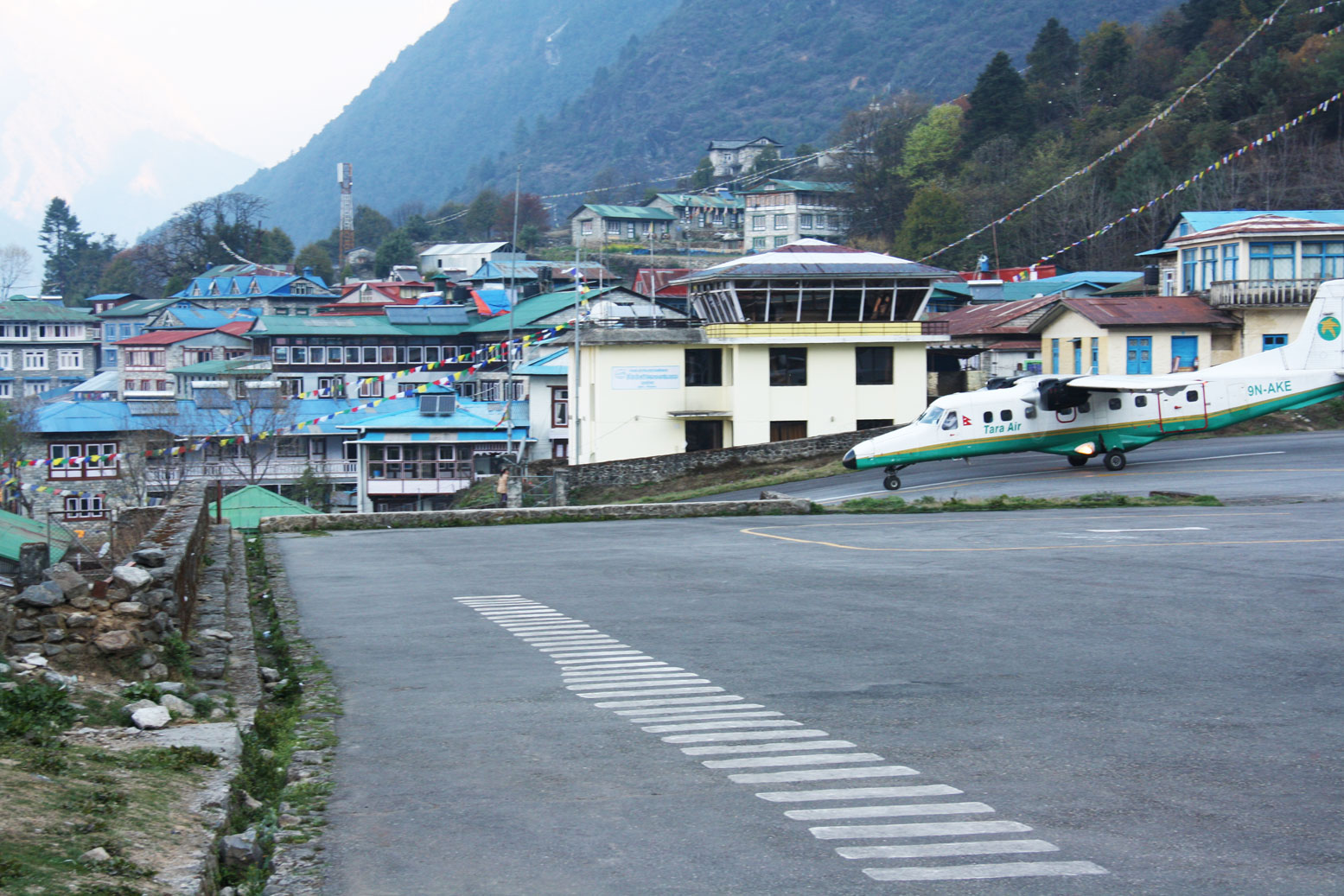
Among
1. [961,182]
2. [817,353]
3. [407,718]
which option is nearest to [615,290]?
[817,353]

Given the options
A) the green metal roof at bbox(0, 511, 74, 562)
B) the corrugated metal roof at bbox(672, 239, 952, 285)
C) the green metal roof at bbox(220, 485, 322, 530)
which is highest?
the corrugated metal roof at bbox(672, 239, 952, 285)

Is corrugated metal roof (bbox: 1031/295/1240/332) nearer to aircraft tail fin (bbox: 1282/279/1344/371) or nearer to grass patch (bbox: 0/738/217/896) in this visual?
aircraft tail fin (bbox: 1282/279/1344/371)

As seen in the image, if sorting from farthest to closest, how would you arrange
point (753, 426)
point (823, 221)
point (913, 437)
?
point (823, 221), point (753, 426), point (913, 437)

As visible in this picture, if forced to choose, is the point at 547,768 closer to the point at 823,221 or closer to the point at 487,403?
the point at 487,403

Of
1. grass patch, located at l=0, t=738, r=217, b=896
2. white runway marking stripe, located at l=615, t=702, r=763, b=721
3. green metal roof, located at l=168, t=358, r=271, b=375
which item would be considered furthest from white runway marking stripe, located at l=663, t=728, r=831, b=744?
green metal roof, located at l=168, t=358, r=271, b=375

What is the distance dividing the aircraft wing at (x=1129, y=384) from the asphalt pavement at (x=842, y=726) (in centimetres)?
1601

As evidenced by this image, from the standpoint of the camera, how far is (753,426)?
55438mm

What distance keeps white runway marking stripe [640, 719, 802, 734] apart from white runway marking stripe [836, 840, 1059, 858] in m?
2.69

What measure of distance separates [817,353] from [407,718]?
46926mm

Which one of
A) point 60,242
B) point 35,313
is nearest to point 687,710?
point 35,313

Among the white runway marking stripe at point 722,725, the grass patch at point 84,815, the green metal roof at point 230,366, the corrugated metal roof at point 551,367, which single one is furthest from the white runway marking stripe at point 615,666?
the green metal roof at point 230,366

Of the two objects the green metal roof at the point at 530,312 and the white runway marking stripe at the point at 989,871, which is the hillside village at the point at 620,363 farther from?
the white runway marking stripe at the point at 989,871

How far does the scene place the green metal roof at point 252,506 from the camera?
49.2 meters

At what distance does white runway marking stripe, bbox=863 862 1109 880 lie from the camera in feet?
21.1
